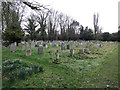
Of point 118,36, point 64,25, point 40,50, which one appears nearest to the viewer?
point 40,50

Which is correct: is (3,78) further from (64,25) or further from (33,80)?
(64,25)

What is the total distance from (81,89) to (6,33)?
11.4 m

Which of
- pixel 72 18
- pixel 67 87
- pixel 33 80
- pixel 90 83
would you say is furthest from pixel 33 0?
pixel 72 18

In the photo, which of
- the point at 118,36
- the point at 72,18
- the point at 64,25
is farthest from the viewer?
the point at 72,18

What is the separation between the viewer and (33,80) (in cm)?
411

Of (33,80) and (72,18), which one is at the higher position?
(72,18)

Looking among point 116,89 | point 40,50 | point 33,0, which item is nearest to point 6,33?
point 40,50

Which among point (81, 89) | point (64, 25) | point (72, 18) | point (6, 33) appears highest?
point (72, 18)

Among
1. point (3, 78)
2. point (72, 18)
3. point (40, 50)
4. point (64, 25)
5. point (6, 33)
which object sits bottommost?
point (3, 78)

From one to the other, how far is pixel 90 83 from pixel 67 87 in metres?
1.07

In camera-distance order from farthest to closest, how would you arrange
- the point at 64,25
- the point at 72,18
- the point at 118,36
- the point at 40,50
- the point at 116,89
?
the point at 72,18 < the point at 64,25 < the point at 118,36 < the point at 40,50 < the point at 116,89

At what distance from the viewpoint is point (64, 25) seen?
153 feet

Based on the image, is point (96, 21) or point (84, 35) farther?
point (84, 35)

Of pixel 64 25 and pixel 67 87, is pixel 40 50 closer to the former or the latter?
pixel 67 87
